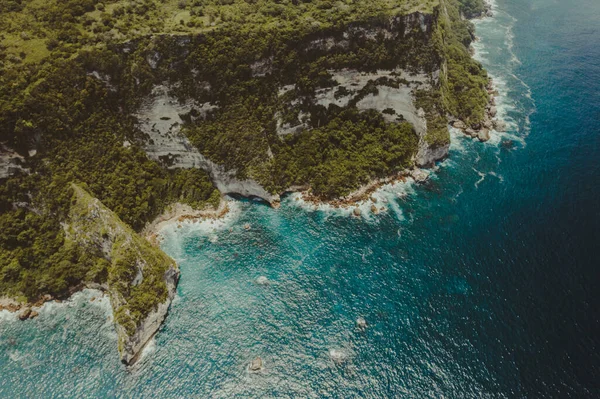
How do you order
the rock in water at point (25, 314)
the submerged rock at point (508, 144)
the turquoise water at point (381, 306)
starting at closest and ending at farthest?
1. the turquoise water at point (381, 306)
2. the rock in water at point (25, 314)
3. the submerged rock at point (508, 144)

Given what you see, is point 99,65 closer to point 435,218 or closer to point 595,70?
point 435,218

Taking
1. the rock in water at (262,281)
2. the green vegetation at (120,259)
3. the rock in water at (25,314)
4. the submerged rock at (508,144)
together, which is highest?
the green vegetation at (120,259)

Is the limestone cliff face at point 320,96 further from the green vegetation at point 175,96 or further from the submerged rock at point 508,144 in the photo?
the submerged rock at point 508,144

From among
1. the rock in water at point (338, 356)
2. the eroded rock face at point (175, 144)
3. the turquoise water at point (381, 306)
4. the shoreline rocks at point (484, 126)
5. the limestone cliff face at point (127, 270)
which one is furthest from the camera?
the shoreline rocks at point (484, 126)

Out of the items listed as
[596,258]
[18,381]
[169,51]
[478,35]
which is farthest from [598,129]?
[18,381]

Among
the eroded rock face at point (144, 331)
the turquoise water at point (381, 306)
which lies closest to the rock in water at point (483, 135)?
the turquoise water at point (381, 306)

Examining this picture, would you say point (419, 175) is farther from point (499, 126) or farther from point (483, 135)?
point (499, 126)

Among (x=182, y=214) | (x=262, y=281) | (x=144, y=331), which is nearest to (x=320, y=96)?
(x=182, y=214)

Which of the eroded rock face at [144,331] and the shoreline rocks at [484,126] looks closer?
the eroded rock face at [144,331]
